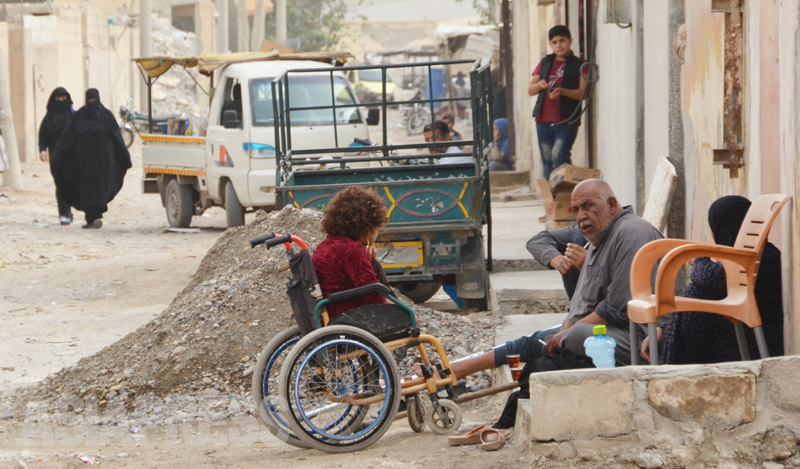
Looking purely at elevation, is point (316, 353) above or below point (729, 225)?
below

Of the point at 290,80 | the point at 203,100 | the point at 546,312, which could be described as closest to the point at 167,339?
the point at 546,312

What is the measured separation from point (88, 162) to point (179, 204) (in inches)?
56.3

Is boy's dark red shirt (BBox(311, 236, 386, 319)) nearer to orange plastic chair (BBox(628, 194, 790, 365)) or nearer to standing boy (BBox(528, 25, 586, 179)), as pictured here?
orange plastic chair (BBox(628, 194, 790, 365))

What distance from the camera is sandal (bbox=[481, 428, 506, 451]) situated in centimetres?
424

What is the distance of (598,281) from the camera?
4762mm

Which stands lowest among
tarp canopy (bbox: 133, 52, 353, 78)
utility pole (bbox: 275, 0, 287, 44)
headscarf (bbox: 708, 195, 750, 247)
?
→ headscarf (bbox: 708, 195, 750, 247)

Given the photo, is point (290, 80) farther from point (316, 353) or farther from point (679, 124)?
point (316, 353)

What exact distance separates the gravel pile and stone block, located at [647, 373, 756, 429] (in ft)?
7.94

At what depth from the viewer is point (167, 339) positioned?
645 centimetres

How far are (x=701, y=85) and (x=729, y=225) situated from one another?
1832mm

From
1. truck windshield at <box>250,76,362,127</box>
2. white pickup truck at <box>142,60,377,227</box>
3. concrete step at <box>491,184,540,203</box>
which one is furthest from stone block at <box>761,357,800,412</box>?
concrete step at <box>491,184,540,203</box>

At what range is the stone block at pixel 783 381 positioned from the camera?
366 centimetres

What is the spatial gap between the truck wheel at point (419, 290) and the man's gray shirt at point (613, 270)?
13.5 feet

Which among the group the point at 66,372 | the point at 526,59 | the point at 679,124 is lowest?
the point at 66,372
